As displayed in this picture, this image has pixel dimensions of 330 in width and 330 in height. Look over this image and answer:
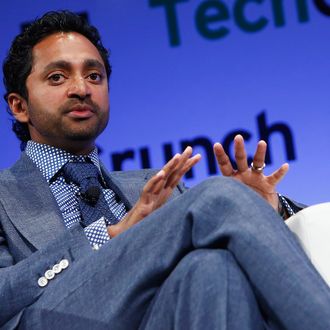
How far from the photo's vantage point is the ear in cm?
205

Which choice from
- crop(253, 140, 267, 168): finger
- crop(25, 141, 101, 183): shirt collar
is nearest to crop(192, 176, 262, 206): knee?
crop(253, 140, 267, 168): finger

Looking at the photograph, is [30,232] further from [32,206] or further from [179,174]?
[179,174]

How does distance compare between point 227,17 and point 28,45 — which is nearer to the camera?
point 28,45

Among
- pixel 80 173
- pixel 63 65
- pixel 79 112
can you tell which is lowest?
pixel 80 173

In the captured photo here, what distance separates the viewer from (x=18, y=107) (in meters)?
2.08

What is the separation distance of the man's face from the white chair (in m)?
0.66

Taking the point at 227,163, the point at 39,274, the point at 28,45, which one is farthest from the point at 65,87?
the point at 39,274

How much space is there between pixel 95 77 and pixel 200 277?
1048mm

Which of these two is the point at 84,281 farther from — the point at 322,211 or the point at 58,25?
the point at 58,25

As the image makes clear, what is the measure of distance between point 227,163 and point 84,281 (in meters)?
0.60

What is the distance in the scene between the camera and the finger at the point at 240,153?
63.6 inches

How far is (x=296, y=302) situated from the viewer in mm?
1036

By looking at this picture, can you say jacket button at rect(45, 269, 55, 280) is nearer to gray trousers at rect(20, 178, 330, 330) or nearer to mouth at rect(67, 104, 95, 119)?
gray trousers at rect(20, 178, 330, 330)

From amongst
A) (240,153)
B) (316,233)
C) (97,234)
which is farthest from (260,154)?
(97,234)
